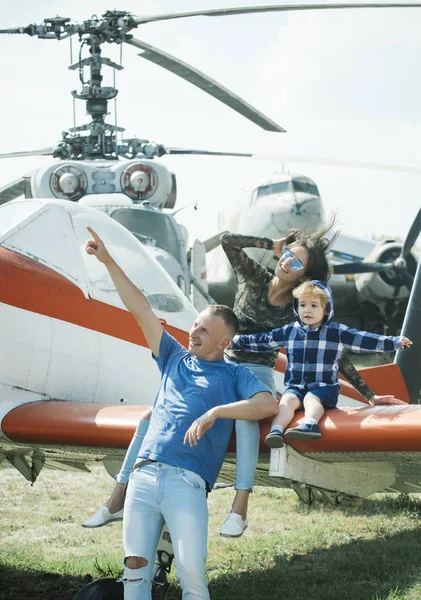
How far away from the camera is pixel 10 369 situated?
4.78 m

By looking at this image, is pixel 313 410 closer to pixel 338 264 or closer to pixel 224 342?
pixel 224 342

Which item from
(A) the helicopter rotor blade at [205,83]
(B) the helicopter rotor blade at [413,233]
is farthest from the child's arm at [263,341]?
(B) the helicopter rotor blade at [413,233]

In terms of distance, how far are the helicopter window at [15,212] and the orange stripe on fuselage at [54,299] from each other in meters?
0.38

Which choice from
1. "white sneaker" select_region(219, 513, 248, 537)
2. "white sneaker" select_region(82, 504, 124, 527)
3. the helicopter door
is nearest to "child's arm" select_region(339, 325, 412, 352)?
"white sneaker" select_region(219, 513, 248, 537)

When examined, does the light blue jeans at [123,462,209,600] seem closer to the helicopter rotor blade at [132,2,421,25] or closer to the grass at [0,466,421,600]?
the grass at [0,466,421,600]

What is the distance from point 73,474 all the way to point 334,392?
18.4ft

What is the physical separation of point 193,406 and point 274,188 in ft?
64.1

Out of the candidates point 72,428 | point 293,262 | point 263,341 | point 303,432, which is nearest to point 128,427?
point 72,428

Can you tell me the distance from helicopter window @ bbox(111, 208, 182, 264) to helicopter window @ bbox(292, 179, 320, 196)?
397 inches

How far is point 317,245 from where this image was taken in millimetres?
4398

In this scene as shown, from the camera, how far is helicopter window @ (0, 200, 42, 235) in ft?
17.3

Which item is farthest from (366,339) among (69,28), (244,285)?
(69,28)

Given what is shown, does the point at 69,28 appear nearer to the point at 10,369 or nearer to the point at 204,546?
the point at 10,369

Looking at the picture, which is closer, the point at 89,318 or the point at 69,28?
the point at 89,318
